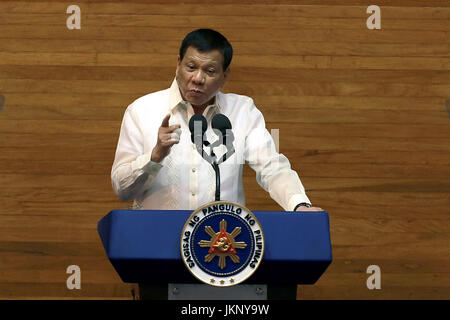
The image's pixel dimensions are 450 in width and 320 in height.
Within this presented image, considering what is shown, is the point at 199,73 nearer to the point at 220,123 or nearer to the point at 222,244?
the point at 220,123

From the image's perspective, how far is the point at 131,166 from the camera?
2.08m

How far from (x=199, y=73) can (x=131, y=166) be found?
39cm

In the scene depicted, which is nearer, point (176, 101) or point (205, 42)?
point (205, 42)

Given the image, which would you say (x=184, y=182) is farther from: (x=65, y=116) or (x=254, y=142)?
(x=65, y=116)

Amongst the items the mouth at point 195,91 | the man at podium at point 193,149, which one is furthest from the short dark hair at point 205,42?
the mouth at point 195,91

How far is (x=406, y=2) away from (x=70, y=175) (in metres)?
2.00

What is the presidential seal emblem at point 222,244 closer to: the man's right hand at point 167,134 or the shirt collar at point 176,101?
the man's right hand at point 167,134

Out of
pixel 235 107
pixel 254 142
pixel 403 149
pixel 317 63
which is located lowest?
pixel 254 142

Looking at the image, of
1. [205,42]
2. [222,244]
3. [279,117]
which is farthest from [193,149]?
[279,117]

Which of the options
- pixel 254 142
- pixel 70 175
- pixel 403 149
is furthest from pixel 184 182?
pixel 403 149

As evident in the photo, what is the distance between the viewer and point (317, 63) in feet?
11.4

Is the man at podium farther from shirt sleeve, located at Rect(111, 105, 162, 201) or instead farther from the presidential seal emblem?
the presidential seal emblem

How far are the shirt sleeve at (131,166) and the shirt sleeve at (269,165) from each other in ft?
1.28

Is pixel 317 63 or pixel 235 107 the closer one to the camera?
pixel 235 107
